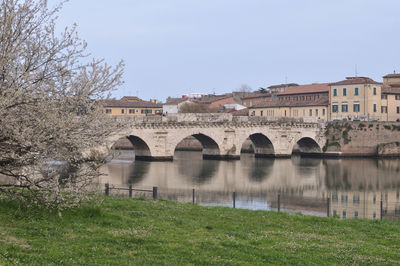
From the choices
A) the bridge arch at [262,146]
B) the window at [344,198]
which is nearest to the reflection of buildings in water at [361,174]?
the window at [344,198]

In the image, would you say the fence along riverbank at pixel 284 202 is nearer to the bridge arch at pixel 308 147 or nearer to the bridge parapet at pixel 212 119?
the bridge parapet at pixel 212 119

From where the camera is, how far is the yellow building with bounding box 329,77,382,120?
87562 millimetres

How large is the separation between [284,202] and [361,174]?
77.0 feet

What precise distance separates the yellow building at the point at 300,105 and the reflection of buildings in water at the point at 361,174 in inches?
816

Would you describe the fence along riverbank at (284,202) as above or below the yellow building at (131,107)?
below

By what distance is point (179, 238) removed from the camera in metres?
16.0

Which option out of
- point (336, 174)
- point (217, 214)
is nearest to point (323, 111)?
point (336, 174)

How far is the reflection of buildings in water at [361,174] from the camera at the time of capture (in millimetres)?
48438

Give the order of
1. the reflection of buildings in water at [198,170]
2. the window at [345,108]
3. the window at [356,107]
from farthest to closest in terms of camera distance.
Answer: the window at [345,108]
the window at [356,107]
the reflection of buildings in water at [198,170]

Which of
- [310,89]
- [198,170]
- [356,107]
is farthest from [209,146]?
[310,89]

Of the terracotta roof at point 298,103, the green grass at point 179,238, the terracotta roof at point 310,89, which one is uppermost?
the terracotta roof at point 310,89

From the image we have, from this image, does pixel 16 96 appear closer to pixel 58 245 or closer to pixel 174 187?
pixel 58 245

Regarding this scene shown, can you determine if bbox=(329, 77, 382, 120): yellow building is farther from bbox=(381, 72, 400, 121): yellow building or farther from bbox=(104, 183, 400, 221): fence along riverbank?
bbox=(104, 183, 400, 221): fence along riverbank

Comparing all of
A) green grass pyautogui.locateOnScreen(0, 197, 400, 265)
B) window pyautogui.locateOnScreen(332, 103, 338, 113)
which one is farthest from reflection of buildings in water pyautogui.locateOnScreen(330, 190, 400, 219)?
window pyautogui.locateOnScreen(332, 103, 338, 113)
